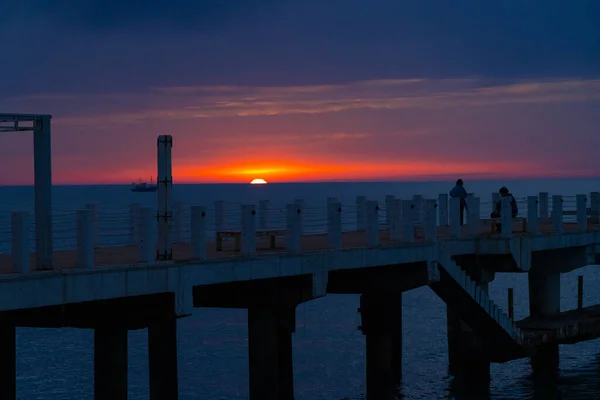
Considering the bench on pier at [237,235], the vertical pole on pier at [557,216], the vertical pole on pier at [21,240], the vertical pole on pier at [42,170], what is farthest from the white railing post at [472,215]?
the vertical pole on pier at [21,240]

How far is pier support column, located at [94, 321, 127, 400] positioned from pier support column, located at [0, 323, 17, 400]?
375cm

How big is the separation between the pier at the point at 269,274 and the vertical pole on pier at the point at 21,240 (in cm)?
2

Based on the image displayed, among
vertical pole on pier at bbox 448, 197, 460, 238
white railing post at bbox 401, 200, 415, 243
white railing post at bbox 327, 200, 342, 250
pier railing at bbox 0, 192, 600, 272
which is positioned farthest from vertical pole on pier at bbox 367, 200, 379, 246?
vertical pole on pier at bbox 448, 197, 460, 238

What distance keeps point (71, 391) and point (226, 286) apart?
17848mm

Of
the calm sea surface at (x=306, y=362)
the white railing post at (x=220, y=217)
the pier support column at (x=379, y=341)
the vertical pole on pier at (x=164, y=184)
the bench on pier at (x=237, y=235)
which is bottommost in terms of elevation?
the calm sea surface at (x=306, y=362)

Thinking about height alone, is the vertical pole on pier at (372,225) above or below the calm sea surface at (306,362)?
above

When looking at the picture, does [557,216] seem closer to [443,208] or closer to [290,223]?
[443,208]

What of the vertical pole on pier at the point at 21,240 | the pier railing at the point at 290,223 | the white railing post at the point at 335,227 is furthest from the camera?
the white railing post at the point at 335,227

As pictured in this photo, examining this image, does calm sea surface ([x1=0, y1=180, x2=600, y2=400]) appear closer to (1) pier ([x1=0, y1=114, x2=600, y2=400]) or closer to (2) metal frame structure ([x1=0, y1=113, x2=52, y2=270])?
(1) pier ([x1=0, y1=114, x2=600, y2=400])

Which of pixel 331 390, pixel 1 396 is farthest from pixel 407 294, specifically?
pixel 1 396

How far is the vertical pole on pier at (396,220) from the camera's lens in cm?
2556

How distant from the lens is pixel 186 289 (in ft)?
61.9

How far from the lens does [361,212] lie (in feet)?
93.4

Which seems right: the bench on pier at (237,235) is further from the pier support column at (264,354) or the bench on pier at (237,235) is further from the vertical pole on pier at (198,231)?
the vertical pole on pier at (198,231)
